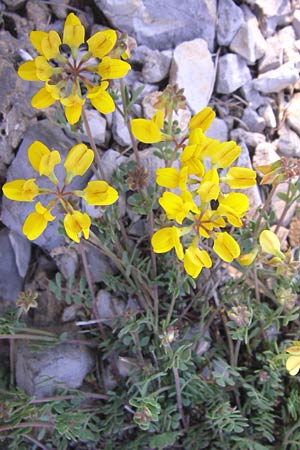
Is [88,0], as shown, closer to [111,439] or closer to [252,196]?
[252,196]

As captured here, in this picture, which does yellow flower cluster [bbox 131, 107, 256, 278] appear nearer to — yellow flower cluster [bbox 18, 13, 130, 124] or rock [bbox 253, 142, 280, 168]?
yellow flower cluster [bbox 18, 13, 130, 124]

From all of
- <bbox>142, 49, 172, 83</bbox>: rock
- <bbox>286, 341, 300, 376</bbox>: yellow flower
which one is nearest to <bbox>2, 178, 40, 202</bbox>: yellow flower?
<bbox>286, 341, 300, 376</bbox>: yellow flower

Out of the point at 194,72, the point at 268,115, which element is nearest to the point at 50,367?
the point at 194,72

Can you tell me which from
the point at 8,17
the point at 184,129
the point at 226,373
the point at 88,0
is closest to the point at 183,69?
the point at 184,129

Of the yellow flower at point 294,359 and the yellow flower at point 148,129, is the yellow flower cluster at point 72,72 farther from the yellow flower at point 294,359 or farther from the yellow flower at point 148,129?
the yellow flower at point 294,359

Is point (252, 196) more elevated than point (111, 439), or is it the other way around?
point (252, 196)

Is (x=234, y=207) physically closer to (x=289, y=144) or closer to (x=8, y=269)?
(x=289, y=144)

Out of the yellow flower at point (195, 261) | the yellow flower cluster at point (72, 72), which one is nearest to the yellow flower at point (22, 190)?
the yellow flower cluster at point (72, 72)
